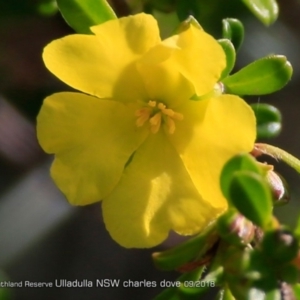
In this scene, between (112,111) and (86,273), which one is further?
(86,273)

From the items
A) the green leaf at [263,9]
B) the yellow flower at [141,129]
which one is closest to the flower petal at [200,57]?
the yellow flower at [141,129]

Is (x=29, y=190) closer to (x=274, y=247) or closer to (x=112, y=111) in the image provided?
(x=112, y=111)

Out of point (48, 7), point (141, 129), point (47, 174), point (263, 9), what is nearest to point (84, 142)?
point (141, 129)

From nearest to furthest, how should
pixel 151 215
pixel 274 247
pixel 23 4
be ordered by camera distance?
1. pixel 274 247
2. pixel 151 215
3. pixel 23 4

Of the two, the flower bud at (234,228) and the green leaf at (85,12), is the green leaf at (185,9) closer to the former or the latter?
the green leaf at (85,12)

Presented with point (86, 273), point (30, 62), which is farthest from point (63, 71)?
point (86, 273)

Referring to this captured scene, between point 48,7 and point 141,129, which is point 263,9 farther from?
point 48,7

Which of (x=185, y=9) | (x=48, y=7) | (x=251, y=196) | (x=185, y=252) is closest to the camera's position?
(x=251, y=196)
